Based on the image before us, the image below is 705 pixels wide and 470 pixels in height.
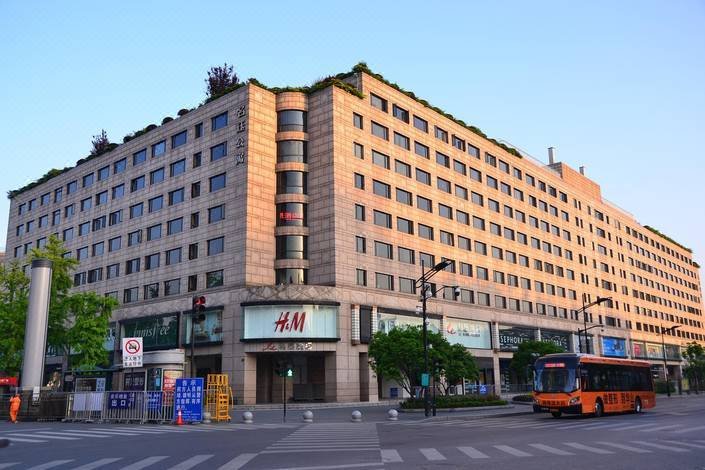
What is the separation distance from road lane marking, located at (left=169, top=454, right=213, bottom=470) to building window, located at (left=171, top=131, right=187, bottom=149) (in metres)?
48.2

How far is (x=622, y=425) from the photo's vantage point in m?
26.1

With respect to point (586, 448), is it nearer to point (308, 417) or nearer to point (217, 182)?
point (308, 417)

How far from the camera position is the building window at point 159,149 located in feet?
204

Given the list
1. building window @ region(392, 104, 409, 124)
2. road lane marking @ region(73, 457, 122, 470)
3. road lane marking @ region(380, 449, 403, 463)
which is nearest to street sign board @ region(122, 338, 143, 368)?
road lane marking @ region(73, 457, 122, 470)

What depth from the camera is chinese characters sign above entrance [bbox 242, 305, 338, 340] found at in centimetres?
4800

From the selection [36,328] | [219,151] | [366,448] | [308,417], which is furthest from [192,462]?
[219,151]

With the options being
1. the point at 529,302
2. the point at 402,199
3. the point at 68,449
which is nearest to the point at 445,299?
the point at 402,199

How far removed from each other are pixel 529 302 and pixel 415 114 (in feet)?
90.5

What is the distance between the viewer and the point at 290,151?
54.6 m

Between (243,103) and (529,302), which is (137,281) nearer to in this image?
(243,103)

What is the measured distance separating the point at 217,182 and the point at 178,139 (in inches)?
351

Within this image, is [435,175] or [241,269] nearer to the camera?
[241,269]

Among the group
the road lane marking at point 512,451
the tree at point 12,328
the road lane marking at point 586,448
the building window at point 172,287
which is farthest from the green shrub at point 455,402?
the tree at point 12,328

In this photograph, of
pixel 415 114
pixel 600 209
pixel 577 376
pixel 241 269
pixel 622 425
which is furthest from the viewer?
pixel 600 209
